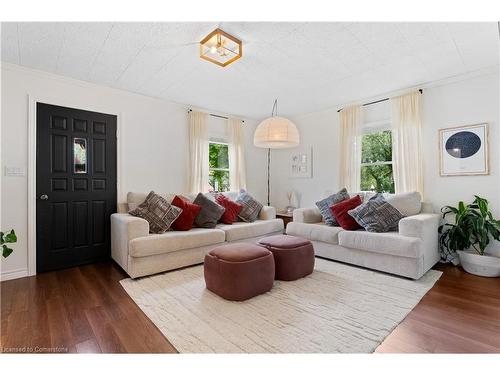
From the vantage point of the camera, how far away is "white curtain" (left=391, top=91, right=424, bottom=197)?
11.0ft

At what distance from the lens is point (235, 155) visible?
4.75 meters

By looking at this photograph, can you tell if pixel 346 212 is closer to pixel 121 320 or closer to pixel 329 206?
pixel 329 206

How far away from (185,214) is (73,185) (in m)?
1.45

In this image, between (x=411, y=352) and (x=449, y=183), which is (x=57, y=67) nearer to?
(x=411, y=352)

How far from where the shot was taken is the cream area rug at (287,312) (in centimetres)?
151

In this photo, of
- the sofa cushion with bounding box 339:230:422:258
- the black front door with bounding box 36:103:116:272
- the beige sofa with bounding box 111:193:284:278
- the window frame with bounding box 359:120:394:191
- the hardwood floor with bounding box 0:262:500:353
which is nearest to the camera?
the hardwood floor with bounding box 0:262:500:353

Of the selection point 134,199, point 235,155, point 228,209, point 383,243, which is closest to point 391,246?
point 383,243

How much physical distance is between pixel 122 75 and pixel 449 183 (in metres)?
4.42

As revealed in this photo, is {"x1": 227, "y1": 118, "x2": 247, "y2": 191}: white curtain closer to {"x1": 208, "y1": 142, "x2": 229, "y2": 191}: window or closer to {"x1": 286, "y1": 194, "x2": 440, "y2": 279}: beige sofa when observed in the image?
{"x1": 208, "y1": 142, "x2": 229, "y2": 191}: window

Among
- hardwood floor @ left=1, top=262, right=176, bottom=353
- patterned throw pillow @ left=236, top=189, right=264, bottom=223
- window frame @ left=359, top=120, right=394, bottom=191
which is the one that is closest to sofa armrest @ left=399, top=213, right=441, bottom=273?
window frame @ left=359, top=120, right=394, bottom=191

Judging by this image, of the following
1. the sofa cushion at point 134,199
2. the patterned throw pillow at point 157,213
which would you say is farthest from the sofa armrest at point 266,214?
the sofa cushion at point 134,199

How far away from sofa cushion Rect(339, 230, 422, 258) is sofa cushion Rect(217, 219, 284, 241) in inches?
46.5

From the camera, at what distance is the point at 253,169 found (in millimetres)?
5172

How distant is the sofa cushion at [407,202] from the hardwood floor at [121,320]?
856 mm
